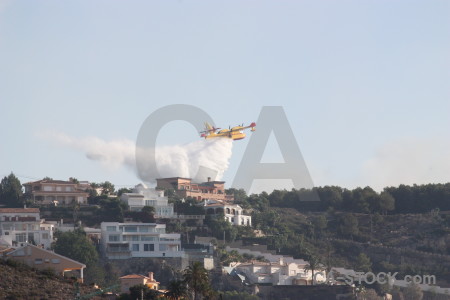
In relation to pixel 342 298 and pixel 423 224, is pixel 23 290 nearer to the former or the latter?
pixel 342 298

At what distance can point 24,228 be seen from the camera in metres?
140

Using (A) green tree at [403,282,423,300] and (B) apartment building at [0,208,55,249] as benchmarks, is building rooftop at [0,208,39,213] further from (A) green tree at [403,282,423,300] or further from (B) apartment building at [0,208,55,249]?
(A) green tree at [403,282,423,300]

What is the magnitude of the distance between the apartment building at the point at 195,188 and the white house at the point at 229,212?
34.0 ft

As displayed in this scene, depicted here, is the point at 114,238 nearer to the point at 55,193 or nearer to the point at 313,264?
the point at 55,193

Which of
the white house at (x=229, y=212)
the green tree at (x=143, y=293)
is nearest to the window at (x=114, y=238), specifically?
the white house at (x=229, y=212)

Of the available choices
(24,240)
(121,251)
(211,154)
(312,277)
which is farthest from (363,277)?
(211,154)

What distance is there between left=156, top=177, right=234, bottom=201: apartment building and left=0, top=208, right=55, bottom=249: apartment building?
28.4 metres

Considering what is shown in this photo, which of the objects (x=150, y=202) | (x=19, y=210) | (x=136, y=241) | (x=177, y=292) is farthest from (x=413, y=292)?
(x=177, y=292)

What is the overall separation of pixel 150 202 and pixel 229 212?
30.1 ft

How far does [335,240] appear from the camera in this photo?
15500 cm

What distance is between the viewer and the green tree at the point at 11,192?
501ft

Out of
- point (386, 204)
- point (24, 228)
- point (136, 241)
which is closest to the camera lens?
point (136, 241)

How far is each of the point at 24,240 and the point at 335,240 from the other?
36.9 meters

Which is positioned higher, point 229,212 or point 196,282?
point 229,212
